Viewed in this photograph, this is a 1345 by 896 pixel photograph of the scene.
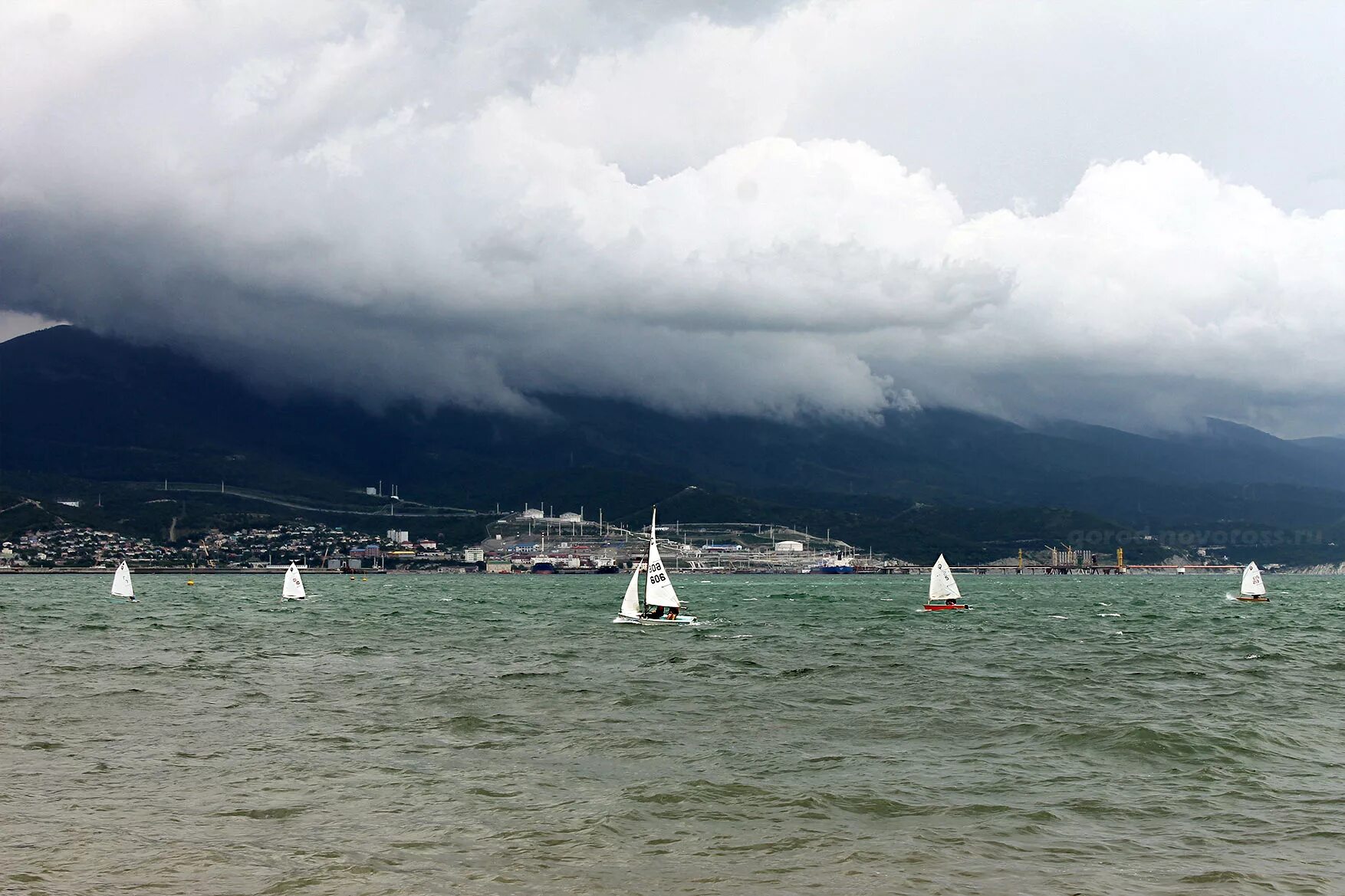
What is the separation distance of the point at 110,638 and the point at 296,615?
125 feet

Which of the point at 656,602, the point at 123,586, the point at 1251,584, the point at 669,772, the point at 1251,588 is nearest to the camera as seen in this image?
the point at 669,772

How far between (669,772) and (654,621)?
65.0m

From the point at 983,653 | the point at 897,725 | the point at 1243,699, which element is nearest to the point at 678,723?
the point at 897,725

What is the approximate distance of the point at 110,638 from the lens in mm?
80000

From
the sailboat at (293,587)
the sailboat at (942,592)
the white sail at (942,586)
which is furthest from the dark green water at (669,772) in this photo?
the sailboat at (293,587)

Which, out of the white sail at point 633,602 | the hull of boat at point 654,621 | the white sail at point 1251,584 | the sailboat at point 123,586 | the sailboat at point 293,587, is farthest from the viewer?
the white sail at point 1251,584

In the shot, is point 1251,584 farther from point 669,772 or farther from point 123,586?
point 669,772

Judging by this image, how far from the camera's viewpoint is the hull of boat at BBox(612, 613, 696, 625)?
96.6m

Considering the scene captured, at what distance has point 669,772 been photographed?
32094 millimetres

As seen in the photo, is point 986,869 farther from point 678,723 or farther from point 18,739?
point 18,739

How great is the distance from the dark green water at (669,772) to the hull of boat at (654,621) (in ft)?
88.9

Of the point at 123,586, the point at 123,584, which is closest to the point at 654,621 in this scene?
the point at 123,586

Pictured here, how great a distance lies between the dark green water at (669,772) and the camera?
2267 cm

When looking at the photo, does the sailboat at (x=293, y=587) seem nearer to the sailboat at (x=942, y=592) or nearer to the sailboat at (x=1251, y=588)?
the sailboat at (x=942, y=592)
